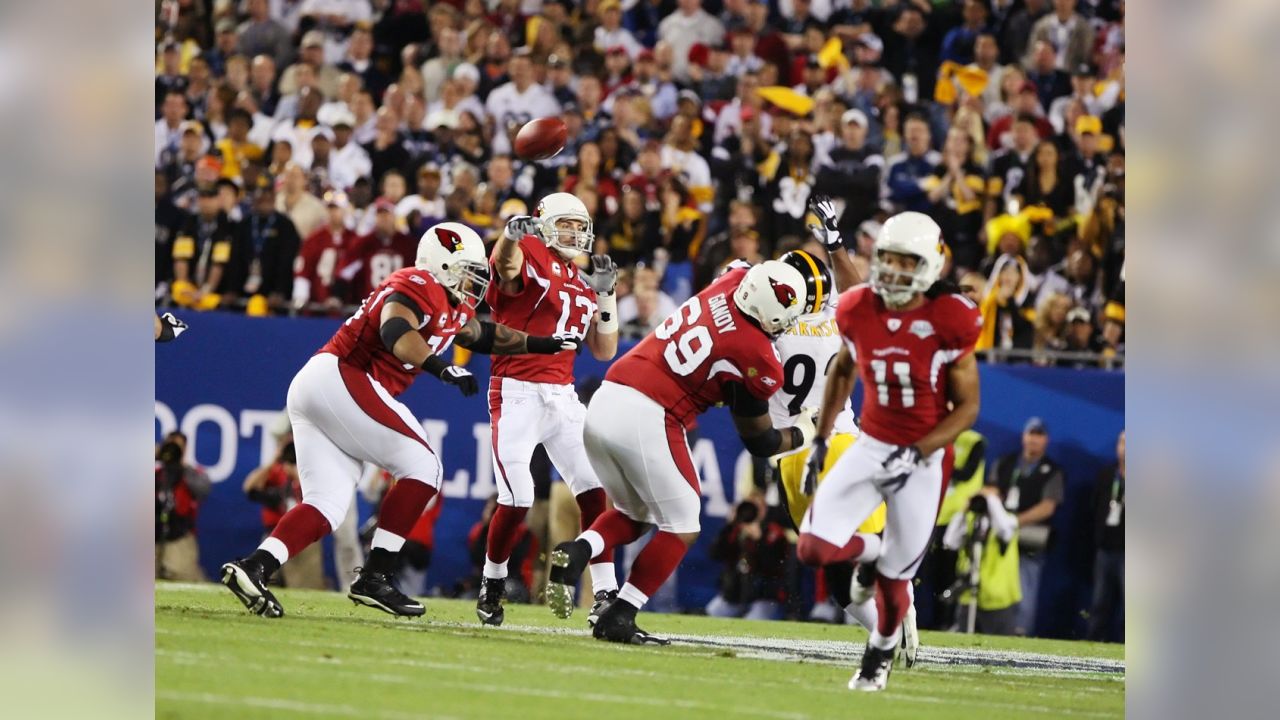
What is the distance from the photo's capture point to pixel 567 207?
28.8 ft

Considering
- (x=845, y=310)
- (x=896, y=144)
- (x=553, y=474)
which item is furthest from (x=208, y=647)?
(x=896, y=144)

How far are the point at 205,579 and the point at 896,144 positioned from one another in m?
6.02

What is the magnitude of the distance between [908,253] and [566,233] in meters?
2.90

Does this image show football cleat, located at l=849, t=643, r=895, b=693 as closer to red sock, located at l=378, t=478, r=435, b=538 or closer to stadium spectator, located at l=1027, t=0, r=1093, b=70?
red sock, located at l=378, t=478, r=435, b=538

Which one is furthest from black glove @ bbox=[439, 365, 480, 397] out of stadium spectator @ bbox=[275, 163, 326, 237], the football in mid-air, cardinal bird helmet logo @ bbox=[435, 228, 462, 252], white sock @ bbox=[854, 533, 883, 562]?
stadium spectator @ bbox=[275, 163, 326, 237]

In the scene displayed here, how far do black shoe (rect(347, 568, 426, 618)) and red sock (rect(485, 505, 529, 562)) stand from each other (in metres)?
0.49

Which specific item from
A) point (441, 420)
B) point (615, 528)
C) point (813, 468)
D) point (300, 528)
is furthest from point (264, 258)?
point (813, 468)

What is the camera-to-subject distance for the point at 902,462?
244 inches

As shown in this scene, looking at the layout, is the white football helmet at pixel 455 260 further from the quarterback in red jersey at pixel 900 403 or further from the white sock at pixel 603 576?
the quarterback in red jersey at pixel 900 403

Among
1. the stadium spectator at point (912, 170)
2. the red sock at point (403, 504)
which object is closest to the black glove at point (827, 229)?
the red sock at point (403, 504)

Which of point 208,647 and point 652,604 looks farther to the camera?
point 652,604

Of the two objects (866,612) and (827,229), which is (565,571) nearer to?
(866,612)
